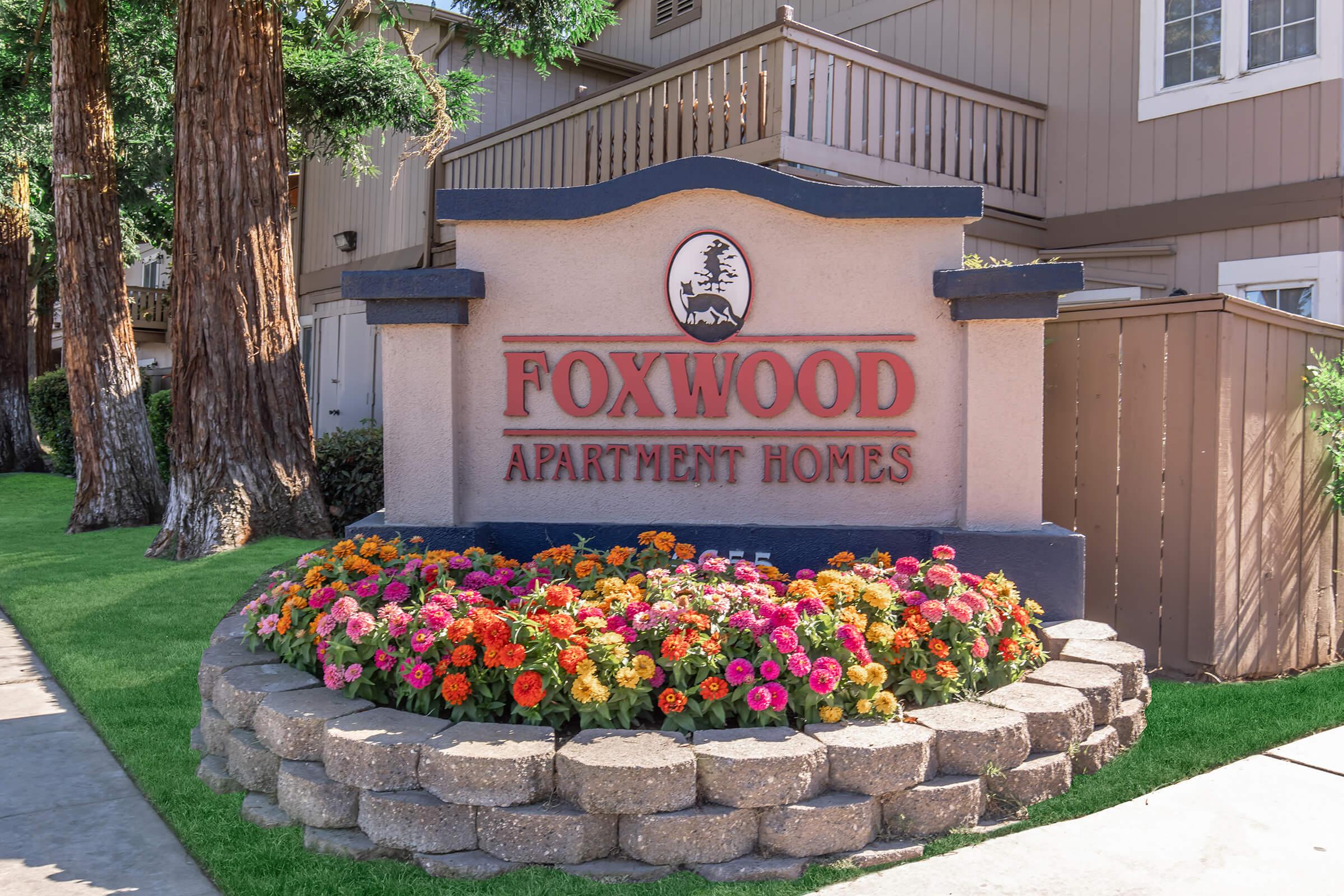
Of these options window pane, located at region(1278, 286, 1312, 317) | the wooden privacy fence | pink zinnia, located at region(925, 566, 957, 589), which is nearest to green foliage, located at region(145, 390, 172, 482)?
the wooden privacy fence

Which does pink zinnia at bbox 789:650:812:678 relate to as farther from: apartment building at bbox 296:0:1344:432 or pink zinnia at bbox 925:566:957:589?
apartment building at bbox 296:0:1344:432

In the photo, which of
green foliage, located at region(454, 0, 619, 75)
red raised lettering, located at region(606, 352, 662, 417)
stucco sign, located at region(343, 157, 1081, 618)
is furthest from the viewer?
green foliage, located at region(454, 0, 619, 75)

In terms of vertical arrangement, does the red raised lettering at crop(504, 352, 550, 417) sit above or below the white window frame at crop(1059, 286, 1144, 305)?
below

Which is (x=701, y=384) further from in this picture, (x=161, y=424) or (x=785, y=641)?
(x=161, y=424)

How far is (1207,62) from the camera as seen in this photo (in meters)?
8.07

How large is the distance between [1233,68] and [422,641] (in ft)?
25.2

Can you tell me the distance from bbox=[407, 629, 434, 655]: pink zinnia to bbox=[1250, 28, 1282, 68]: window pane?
7643mm

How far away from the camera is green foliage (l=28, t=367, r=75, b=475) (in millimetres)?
→ 15984

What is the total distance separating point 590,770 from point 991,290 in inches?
113

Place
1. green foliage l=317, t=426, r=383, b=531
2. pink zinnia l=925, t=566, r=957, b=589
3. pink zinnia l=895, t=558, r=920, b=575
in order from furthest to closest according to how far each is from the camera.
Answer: green foliage l=317, t=426, r=383, b=531
pink zinnia l=895, t=558, r=920, b=575
pink zinnia l=925, t=566, r=957, b=589

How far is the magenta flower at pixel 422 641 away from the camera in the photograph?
343 centimetres

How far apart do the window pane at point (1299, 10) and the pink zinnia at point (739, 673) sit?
7166 mm

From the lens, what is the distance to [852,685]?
11.2 feet

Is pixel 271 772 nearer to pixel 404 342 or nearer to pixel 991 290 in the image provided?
pixel 404 342
